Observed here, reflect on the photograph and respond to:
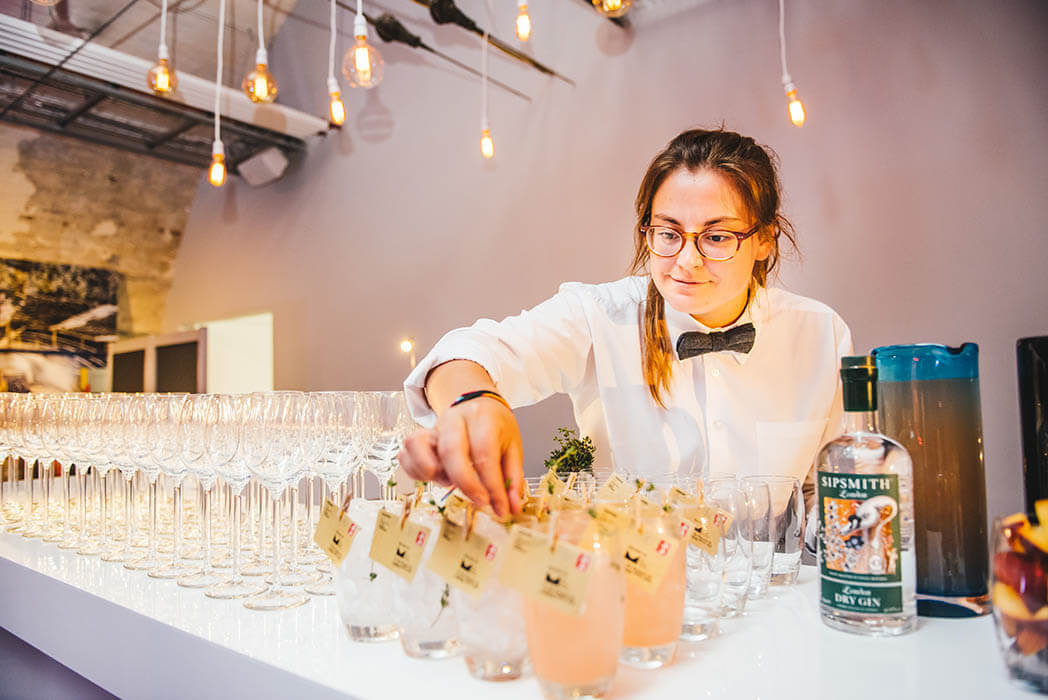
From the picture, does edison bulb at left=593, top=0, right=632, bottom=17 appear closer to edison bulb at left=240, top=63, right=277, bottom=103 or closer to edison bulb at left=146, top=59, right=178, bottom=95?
edison bulb at left=240, top=63, right=277, bottom=103

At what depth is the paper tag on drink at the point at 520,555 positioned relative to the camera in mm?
694

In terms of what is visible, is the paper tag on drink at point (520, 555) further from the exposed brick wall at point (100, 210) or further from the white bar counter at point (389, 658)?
the exposed brick wall at point (100, 210)

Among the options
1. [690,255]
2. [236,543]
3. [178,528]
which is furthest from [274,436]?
[690,255]

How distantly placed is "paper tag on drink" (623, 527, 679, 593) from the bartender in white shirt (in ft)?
2.15

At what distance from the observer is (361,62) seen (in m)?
2.34

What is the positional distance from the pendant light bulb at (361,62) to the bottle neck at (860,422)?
6.16 ft

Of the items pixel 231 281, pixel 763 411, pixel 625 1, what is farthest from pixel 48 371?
pixel 763 411

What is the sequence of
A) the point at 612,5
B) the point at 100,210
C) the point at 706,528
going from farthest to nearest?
the point at 100,210 → the point at 612,5 → the point at 706,528

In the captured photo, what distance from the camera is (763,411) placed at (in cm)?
176

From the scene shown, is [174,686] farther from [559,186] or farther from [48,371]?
[48,371]

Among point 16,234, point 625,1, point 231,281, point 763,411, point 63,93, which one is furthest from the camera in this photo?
A: point 231,281

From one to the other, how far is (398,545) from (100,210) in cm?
636

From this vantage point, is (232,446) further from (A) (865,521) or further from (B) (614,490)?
(A) (865,521)

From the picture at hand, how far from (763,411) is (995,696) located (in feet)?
3.55
